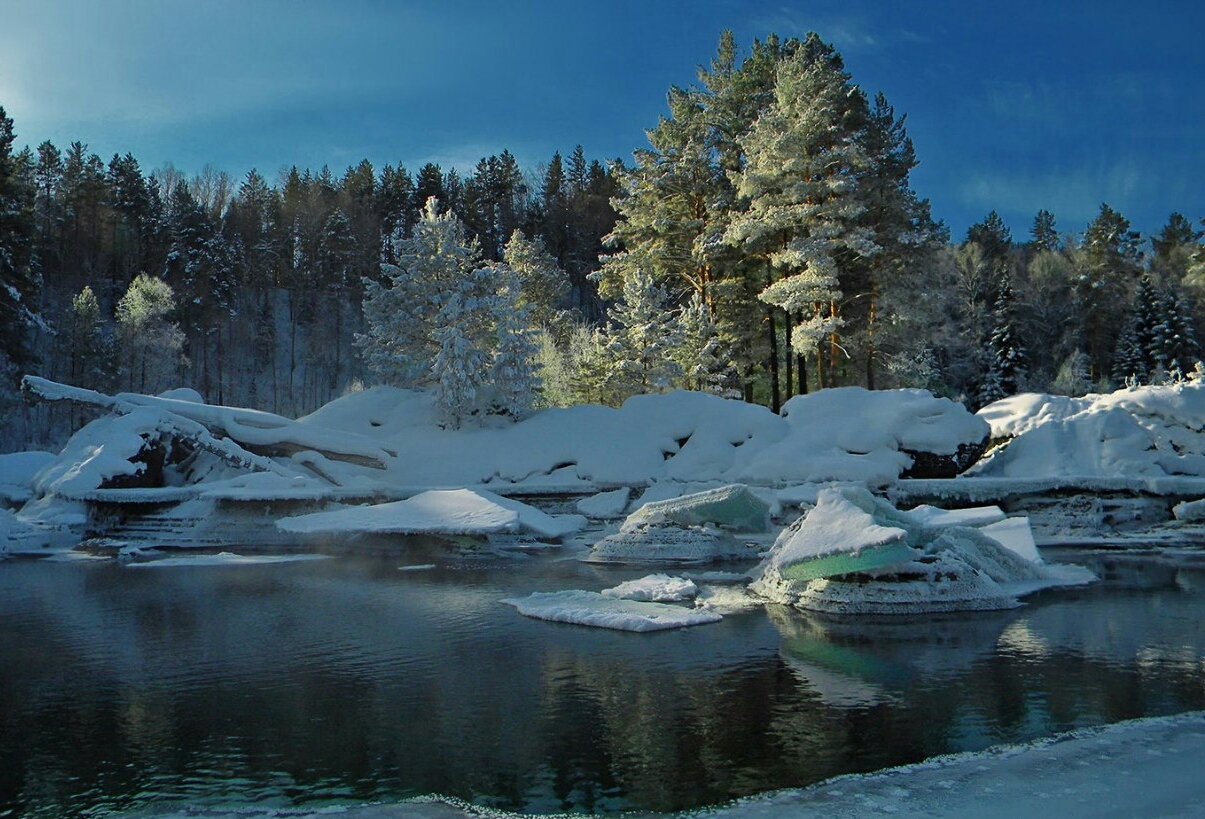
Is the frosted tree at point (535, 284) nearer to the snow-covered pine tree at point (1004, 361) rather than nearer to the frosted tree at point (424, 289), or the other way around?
the frosted tree at point (424, 289)

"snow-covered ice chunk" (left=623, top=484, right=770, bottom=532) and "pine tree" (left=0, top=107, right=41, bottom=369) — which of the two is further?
"pine tree" (left=0, top=107, right=41, bottom=369)

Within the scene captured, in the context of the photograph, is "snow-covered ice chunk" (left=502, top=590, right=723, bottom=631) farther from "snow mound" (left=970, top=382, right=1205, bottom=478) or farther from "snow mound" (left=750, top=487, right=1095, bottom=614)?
"snow mound" (left=970, top=382, right=1205, bottom=478)

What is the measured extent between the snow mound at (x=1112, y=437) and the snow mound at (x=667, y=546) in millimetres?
9497

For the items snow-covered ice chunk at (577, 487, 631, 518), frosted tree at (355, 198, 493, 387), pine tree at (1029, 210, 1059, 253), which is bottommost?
snow-covered ice chunk at (577, 487, 631, 518)

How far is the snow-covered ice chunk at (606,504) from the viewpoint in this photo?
73.3ft

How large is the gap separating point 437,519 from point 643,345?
15797mm

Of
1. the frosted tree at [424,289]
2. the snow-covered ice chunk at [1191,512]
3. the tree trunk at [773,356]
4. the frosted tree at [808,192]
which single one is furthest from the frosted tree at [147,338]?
the snow-covered ice chunk at [1191,512]

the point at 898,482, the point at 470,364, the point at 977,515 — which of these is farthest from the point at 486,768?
the point at 470,364

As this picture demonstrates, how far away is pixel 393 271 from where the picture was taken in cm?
3133

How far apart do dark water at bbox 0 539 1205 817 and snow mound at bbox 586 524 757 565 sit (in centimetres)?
415

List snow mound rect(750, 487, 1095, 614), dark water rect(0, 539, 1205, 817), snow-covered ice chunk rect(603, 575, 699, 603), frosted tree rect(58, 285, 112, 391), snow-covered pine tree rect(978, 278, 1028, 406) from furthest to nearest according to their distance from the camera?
1. snow-covered pine tree rect(978, 278, 1028, 406)
2. frosted tree rect(58, 285, 112, 391)
3. snow-covered ice chunk rect(603, 575, 699, 603)
4. snow mound rect(750, 487, 1095, 614)
5. dark water rect(0, 539, 1205, 817)

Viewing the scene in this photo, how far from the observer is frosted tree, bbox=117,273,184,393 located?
46.6 metres

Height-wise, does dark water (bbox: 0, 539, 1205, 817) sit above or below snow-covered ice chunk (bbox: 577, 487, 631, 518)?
below


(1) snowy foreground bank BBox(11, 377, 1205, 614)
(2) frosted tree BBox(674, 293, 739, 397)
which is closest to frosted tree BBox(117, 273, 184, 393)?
(1) snowy foreground bank BBox(11, 377, 1205, 614)
